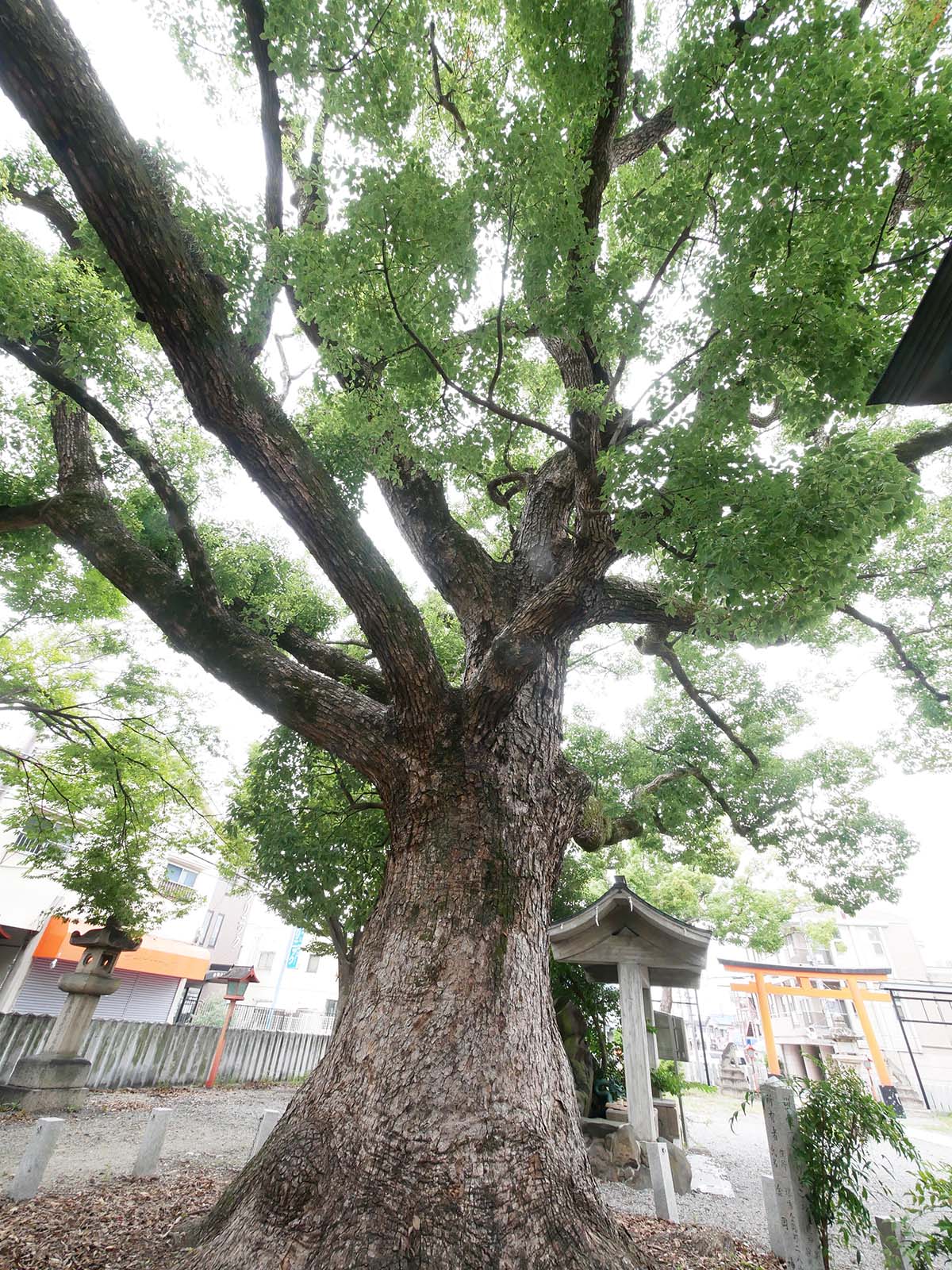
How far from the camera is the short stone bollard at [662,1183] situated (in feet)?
15.0

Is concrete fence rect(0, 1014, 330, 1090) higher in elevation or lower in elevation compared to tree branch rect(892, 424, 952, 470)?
lower

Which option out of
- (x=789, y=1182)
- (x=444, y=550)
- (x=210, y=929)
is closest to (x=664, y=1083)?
(x=789, y=1182)

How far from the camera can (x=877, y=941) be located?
3481cm

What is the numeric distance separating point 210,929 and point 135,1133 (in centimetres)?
2263

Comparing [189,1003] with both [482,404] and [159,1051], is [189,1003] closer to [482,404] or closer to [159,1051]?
[159,1051]

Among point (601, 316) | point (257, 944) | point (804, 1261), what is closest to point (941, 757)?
point (804, 1261)

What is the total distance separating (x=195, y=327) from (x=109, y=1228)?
17.0 feet

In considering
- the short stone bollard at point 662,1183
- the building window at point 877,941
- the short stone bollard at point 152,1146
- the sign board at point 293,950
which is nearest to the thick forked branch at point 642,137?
the short stone bollard at point 662,1183

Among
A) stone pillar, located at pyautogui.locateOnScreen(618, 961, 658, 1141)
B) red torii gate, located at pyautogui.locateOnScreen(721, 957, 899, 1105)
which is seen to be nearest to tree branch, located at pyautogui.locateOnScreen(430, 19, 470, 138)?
stone pillar, located at pyautogui.locateOnScreen(618, 961, 658, 1141)

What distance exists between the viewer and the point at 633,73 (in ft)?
15.6

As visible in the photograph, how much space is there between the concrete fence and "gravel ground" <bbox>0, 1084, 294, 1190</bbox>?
419mm

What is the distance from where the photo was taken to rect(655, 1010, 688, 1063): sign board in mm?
8336

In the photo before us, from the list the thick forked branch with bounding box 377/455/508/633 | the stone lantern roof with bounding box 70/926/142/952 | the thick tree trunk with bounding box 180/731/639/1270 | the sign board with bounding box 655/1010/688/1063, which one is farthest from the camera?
the stone lantern roof with bounding box 70/926/142/952

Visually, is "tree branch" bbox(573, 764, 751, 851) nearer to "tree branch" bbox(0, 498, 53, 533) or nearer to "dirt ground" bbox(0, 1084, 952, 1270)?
"dirt ground" bbox(0, 1084, 952, 1270)
